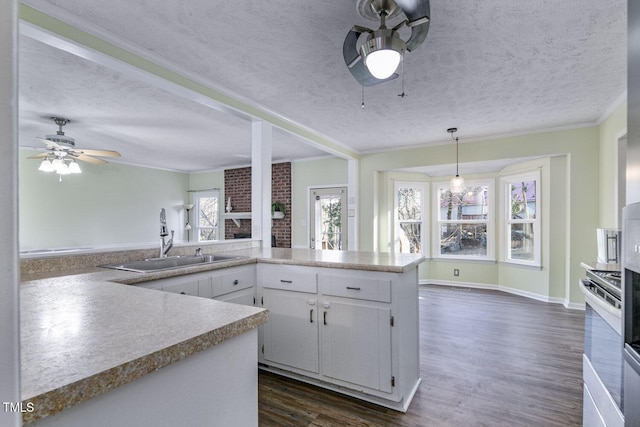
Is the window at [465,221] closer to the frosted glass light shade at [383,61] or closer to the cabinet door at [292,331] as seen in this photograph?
the cabinet door at [292,331]

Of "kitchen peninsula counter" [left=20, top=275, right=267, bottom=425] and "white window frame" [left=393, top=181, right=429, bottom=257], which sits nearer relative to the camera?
"kitchen peninsula counter" [left=20, top=275, right=267, bottom=425]

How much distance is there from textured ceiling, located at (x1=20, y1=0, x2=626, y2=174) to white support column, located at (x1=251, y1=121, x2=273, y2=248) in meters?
0.36

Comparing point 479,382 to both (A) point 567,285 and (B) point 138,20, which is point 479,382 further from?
(B) point 138,20

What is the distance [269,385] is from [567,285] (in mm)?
4206

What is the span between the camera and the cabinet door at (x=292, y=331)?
2.22 m

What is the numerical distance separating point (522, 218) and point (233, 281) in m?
4.60

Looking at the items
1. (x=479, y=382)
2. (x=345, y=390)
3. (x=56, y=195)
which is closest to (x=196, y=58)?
(x=345, y=390)

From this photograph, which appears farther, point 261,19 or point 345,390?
point 345,390

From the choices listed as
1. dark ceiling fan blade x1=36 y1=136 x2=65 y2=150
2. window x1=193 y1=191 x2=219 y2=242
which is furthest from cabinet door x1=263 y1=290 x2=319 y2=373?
window x1=193 y1=191 x2=219 y2=242

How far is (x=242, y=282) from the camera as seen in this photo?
7.82ft

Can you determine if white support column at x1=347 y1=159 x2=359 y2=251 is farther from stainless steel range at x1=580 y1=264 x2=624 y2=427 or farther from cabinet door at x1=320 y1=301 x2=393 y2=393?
stainless steel range at x1=580 y1=264 x2=624 y2=427

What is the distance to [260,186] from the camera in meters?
3.39

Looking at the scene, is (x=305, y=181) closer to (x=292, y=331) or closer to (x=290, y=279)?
(x=290, y=279)

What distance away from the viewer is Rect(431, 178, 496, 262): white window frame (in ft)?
17.3
